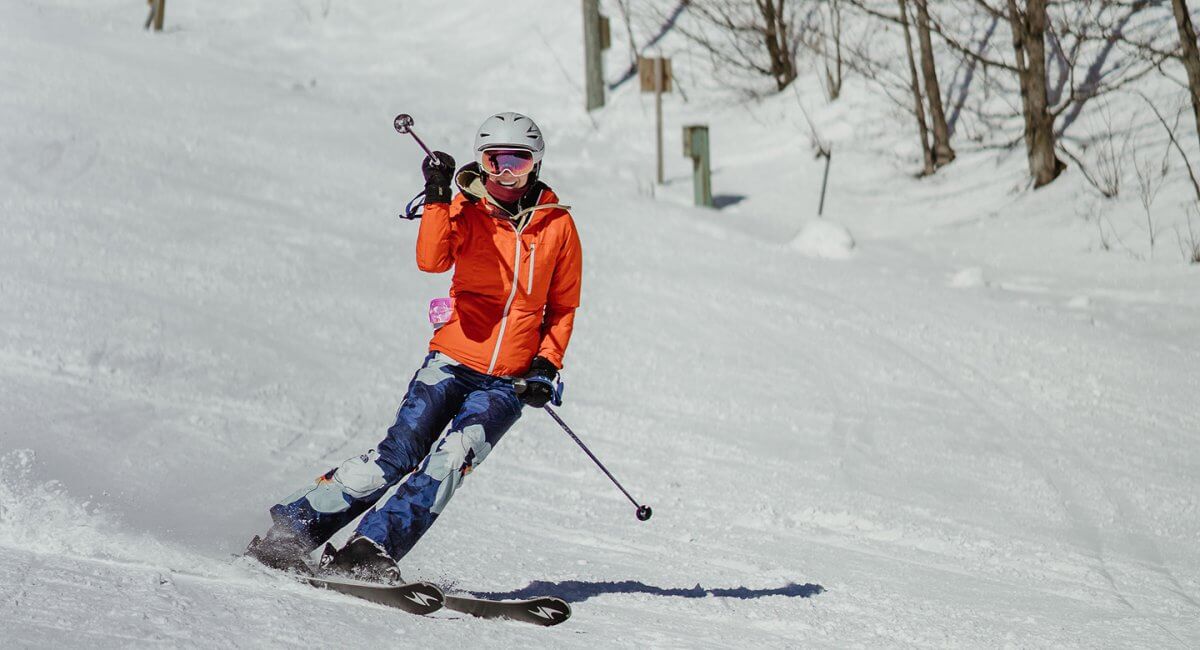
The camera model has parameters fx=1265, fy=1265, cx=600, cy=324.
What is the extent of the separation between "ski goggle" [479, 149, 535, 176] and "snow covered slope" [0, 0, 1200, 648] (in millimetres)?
1467

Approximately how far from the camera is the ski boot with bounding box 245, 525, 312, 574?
160 inches

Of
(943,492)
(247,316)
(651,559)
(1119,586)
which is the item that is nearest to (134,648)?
(651,559)

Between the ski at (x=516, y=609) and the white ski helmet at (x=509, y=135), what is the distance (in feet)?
4.75

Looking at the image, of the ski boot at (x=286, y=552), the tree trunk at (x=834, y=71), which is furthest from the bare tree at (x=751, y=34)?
the ski boot at (x=286, y=552)

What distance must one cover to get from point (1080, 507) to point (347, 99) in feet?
39.9

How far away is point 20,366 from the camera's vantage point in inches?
268

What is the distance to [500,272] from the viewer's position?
14.0 feet

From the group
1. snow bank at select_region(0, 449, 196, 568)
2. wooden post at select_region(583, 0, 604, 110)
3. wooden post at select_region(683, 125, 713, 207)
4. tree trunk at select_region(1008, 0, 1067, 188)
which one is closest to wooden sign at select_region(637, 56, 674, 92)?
wooden post at select_region(683, 125, 713, 207)

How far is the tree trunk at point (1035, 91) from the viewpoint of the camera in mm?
13547

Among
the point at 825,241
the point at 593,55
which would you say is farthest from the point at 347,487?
the point at 593,55

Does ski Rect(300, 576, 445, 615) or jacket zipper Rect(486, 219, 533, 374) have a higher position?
jacket zipper Rect(486, 219, 533, 374)

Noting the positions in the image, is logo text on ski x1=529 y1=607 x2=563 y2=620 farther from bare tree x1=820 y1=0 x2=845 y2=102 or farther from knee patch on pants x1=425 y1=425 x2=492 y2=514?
bare tree x1=820 y1=0 x2=845 y2=102

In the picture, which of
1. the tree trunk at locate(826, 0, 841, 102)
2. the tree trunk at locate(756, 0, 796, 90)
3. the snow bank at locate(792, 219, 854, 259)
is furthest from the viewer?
the tree trunk at locate(756, 0, 796, 90)

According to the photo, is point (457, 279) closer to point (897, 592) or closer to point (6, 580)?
point (6, 580)
